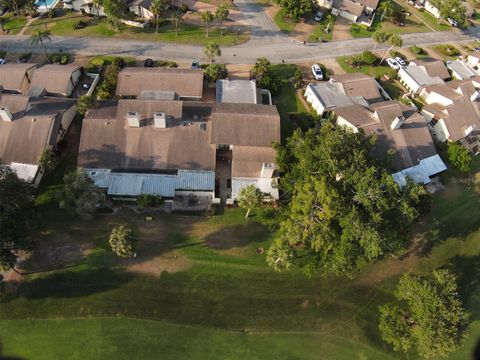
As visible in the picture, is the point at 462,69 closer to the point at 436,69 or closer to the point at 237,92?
the point at 436,69

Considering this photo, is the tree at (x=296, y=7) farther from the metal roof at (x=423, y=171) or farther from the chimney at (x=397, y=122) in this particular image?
the metal roof at (x=423, y=171)

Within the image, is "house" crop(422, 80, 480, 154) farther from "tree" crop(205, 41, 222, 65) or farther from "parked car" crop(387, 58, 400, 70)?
"tree" crop(205, 41, 222, 65)

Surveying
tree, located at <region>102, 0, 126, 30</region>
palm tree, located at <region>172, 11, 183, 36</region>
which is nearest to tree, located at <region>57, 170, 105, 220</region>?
tree, located at <region>102, 0, 126, 30</region>

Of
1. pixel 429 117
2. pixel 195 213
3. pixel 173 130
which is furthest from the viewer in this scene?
pixel 429 117

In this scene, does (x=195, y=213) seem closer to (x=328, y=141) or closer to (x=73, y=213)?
(x=73, y=213)

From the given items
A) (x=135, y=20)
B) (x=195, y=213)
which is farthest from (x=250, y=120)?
(x=135, y=20)

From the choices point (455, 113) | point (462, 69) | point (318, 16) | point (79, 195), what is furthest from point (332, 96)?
point (79, 195)
